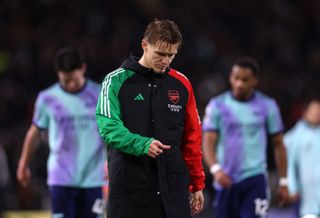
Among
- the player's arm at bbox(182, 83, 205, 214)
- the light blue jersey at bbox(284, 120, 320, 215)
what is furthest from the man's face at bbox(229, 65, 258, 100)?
the player's arm at bbox(182, 83, 205, 214)

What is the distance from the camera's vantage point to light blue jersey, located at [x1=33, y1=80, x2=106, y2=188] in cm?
942

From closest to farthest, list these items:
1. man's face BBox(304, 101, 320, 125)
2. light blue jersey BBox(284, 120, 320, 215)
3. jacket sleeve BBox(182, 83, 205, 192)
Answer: jacket sleeve BBox(182, 83, 205, 192) < light blue jersey BBox(284, 120, 320, 215) < man's face BBox(304, 101, 320, 125)

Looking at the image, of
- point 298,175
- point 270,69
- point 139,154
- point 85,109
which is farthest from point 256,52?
point 139,154

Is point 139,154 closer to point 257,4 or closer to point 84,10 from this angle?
point 84,10

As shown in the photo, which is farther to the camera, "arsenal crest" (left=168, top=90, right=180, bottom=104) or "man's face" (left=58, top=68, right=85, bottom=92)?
"man's face" (left=58, top=68, right=85, bottom=92)

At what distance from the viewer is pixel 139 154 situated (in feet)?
21.2

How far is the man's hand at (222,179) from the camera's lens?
964cm

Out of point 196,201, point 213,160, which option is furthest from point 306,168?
point 196,201

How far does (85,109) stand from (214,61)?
30.9 feet

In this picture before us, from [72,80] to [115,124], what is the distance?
116 inches

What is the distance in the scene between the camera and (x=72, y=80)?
30.9 ft

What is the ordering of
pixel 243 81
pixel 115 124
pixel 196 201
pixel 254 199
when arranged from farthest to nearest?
pixel 243 81
pixel 254 199
pixel 196 201
pixel 115 124

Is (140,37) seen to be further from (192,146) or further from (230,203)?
(192,146)

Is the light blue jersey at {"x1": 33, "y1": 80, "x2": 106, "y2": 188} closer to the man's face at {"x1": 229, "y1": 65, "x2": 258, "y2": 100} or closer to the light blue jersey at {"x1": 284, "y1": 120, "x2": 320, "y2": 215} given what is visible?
the man's face at {"x1": 229, "y1": 65, "x2": 258, "y2": 100}
